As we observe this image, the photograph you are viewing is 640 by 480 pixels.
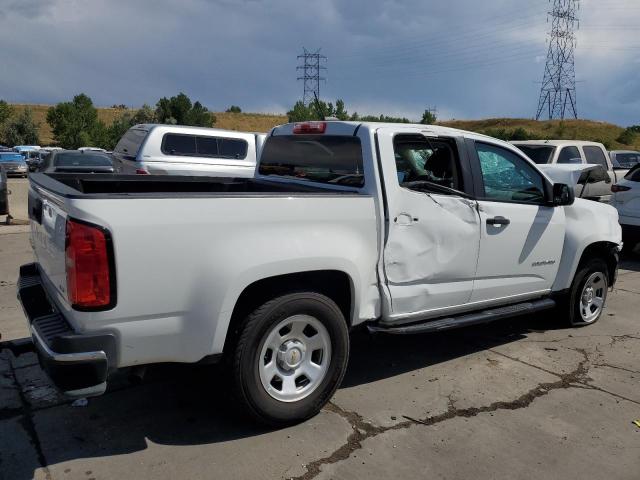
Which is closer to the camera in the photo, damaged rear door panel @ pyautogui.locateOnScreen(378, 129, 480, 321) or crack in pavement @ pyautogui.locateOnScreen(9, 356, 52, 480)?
crack in pavement @ pyautogui.locateOnScreen(9, 356, 52, 480)

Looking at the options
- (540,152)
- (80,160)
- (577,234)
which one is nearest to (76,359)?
(577,234)

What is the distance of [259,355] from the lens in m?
3.36

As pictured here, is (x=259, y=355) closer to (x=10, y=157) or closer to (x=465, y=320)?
(x=465, y=320)

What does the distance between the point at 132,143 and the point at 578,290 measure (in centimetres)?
956

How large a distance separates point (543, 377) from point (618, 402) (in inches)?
22.5

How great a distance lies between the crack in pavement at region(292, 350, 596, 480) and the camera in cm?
331

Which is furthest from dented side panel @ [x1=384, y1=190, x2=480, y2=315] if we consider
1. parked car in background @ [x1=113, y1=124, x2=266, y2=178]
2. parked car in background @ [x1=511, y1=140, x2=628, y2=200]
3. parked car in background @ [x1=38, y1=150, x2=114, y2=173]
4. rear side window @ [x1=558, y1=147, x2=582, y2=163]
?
parked car in background @ [x1=38, y1=150, x2=114, y2=173]

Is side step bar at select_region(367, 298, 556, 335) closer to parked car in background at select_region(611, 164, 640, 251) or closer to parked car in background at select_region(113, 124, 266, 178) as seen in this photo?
parked car in background at select_region(611, 164, 640, 251)

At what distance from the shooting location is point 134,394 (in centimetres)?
411

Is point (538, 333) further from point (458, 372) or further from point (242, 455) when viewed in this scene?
point (242, 455)

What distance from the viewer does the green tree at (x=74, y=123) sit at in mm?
63719

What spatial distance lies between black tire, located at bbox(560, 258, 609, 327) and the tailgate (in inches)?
181

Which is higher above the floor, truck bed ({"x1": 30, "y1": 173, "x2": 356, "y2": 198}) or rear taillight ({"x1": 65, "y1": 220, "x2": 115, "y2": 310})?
truck bed ({"x1": 30, "y1": 173, "x2": 356, "y2": 198})

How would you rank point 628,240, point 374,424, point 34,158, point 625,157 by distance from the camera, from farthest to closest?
point 34,158 → point 625,157 → point 628,240 → point 374,424
